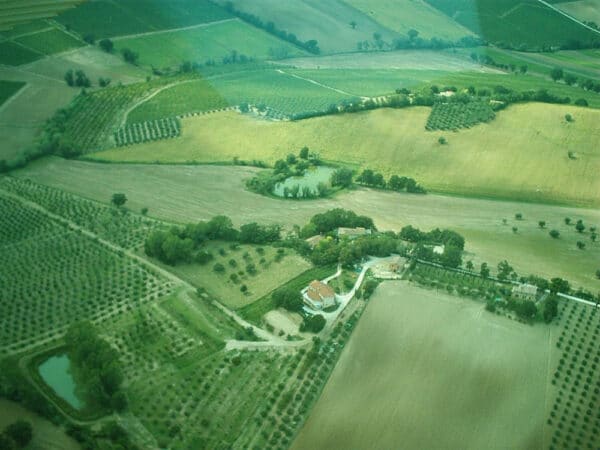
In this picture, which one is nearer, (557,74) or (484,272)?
(484,272)

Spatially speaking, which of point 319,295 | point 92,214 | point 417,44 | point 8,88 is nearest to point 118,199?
point 92,214

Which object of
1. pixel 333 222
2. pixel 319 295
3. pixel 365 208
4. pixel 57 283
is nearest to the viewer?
pixel 319 295

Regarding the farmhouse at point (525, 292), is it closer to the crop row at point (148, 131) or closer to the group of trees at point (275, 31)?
the crop row at point (148, 131)

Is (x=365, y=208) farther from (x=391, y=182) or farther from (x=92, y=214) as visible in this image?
(x=92, y=214)

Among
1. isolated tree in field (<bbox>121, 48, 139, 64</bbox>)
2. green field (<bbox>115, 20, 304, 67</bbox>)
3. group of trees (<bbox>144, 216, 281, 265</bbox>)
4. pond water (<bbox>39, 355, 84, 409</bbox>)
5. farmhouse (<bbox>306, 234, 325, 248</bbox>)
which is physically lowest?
pond water (<bbox>39, 355, 84, 409</bbox>)

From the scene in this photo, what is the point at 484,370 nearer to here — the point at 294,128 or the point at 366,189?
the point at 366,189

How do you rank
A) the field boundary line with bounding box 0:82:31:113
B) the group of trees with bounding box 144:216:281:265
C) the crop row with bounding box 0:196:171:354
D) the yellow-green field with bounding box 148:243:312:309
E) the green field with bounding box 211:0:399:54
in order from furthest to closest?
the green field with bounding box 211:0:399:54 → the field boundary line with bounding box 0:82:31:113 → the group of trees with bounding box 144:216:281:265 → the yellow-green field with bounding box 148:243:312:309 → the crop row with bounding box 0:196:171:354

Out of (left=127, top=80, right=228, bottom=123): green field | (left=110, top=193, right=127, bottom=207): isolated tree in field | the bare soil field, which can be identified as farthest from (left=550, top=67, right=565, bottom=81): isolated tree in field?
(left=110, top=193, right=127, bottom=207): isolated tree in field

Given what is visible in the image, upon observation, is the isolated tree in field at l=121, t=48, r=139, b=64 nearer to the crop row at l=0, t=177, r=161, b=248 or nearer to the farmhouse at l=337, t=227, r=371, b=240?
the crop row at l=0, t=177, r=161, b=248
